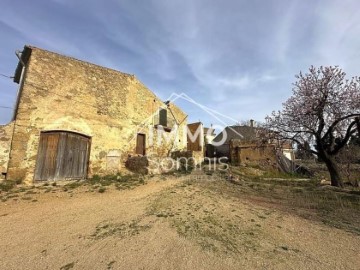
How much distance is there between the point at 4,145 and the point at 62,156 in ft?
7.00

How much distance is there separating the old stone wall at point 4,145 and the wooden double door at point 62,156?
3.47ft

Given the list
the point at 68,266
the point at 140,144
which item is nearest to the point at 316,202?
the point at 68,266

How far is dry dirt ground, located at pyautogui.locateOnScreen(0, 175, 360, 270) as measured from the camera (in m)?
3.62

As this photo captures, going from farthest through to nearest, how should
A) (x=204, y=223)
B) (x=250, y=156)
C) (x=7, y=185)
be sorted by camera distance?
1. (x=250, y=156)
2. (x=7, y=185)
3. (x=204, y=223)

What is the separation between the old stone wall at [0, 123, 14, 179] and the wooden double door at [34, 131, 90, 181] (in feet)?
3.47

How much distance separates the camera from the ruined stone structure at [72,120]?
9438 mm

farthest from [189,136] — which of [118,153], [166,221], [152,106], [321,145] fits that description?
[166,221]

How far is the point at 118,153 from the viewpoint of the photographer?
12.2 meters

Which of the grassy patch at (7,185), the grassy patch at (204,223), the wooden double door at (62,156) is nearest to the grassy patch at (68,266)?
the grassy patch at (204,223)

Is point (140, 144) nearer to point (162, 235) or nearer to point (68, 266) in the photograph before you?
point (162, 235)

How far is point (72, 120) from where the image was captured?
10.6 metres

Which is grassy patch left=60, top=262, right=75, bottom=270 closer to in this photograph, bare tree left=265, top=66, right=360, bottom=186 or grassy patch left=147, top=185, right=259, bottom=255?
grassy patch left=147, top=185, right=259, bottom=255

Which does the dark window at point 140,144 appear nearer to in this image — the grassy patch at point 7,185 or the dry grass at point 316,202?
the dry grass at point 316,202

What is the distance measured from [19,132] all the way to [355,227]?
11.4m
